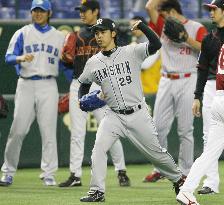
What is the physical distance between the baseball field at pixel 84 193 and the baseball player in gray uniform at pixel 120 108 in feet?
0.98

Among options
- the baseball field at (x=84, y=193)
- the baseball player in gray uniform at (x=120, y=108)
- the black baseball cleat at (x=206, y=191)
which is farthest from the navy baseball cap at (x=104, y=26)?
the black baseball cleat at (x=206, y=191)

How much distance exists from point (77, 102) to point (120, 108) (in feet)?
5.90

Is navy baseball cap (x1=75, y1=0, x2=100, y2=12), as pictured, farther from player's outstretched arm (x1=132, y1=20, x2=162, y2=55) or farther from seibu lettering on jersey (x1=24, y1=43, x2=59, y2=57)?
player's outstretched arm (x1=132, y1=20, x2=162, y2=55)

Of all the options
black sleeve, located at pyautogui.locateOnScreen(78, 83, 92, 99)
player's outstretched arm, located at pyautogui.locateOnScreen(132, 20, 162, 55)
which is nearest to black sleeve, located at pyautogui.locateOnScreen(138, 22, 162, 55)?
player's outstretched arm, located at pyautogui.locateOnScreen(132, 20, 162, 55)

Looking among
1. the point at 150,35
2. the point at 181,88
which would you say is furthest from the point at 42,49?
the point at 150,35

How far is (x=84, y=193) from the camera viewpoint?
9.05 meters

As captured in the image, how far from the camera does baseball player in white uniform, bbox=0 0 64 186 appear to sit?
9.95 meters

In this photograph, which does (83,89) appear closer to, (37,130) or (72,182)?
(72,182)

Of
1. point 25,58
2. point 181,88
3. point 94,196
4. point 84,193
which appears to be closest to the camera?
point 94,196

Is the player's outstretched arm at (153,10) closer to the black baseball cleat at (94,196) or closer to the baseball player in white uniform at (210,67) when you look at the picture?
the baseball player in white uniform at (210,67)

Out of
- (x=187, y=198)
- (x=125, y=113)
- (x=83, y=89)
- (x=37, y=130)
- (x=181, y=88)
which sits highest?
(x=83, y=89)

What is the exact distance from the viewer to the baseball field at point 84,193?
824 centimetres

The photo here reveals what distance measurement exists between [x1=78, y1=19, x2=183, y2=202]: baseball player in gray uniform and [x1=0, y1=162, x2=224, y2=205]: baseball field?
0.30m

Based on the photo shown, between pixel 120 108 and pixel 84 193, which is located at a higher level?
pixel 120 108
